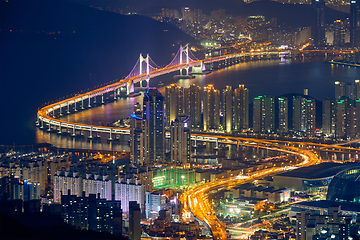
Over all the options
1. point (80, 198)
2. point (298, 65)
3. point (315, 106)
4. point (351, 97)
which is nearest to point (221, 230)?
point (80, 198)

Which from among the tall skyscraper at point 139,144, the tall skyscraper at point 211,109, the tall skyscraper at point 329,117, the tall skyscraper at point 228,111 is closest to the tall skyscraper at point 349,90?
the tall skyscraper at point 329,117

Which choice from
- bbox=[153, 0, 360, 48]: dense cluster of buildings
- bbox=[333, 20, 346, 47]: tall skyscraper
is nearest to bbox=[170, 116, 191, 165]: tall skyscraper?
bbox=[153, 0, 360, 48]: dense cluster of buildings

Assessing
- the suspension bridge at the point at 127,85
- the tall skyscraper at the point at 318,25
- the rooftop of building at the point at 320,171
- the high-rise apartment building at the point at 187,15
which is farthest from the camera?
the high-rise apartment building at the point at 187,15

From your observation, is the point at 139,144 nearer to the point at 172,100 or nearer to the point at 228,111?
the point at 228,111

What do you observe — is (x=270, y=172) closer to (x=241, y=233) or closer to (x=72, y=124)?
(x=241, y=233)

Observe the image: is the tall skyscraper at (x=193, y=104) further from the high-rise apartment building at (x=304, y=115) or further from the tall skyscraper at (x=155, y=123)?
the tall skyscraper at (x=155, y=123)

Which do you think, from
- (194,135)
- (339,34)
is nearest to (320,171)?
(194,135)
